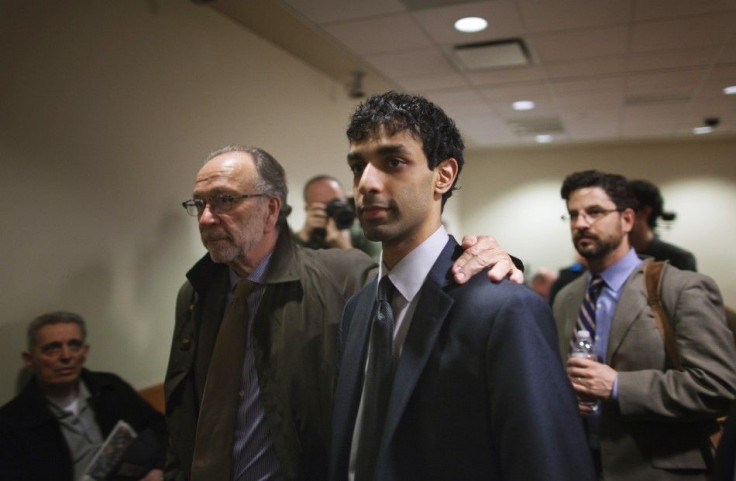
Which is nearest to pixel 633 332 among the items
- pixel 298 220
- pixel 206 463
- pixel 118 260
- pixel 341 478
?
pixel 341 478

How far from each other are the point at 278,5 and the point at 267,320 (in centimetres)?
216

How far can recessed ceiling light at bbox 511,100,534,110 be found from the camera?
4.71 meters

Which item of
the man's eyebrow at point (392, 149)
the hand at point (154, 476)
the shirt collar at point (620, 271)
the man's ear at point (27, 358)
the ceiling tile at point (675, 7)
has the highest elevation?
the ceiling tile at point (675, 7)

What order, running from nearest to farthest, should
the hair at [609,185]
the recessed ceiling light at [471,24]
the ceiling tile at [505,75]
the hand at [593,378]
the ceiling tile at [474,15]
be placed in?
the hand at [593,378]
the hair at [609,185]
the ceiling tile at [474,15]
the recessed ceiling light at [471,24]
the ceiling tile at [505,75]

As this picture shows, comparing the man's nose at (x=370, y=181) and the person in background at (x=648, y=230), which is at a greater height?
the man's nose at (x=370, y=181)

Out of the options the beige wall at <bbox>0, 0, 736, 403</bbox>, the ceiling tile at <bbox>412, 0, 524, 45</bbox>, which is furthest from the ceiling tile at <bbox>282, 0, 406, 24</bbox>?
the beige wall at <bbox>0, 0, 736, 403</bbox>

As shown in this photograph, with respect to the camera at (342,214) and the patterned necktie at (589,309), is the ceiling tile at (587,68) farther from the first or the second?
the patterned necktie at (589,309)

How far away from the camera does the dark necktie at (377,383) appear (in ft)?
3.14

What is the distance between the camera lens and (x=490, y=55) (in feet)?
11.3

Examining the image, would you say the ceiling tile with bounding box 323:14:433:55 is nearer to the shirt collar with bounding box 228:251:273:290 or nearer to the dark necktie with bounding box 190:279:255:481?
the shirt collar with bounding box 228:251:273:290

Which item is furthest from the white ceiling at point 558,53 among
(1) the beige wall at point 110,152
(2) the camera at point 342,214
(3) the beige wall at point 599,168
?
(3) the beige wall at point 599,168

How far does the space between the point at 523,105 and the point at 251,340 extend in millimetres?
4091

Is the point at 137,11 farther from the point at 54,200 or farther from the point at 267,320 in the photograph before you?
the point at 267,320

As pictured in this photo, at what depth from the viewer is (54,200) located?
2.22 metres
